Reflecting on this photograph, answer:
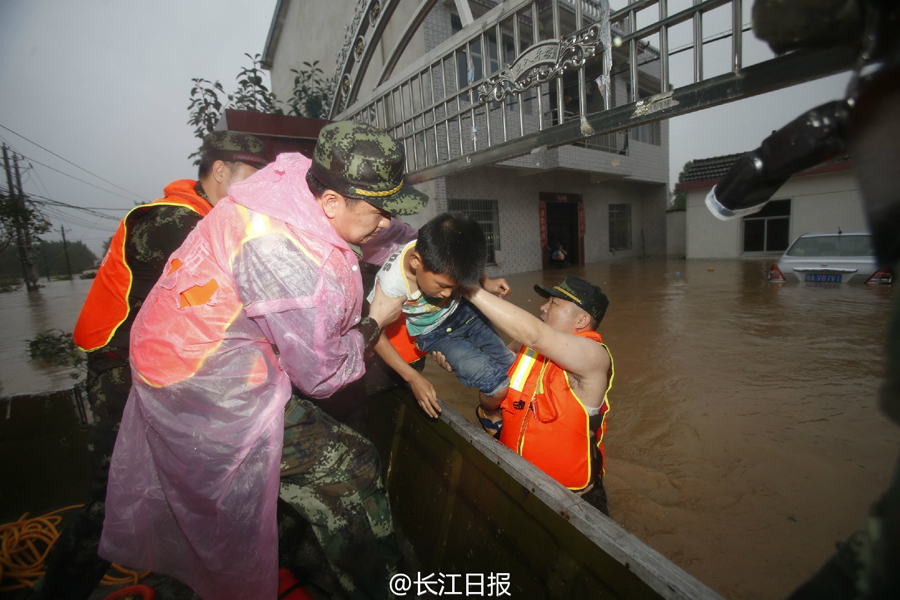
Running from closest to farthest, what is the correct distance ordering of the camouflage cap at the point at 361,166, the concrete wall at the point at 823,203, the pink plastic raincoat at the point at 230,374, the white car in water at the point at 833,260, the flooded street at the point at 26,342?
the pink plastic raincoat at the point at 230,374
the camouflage cap at the point at 361,166
the flooded street at the point at 26,342
the white car in water at the point at 833,260
the concrete wall at the point at 823,203

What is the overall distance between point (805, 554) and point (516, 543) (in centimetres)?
183

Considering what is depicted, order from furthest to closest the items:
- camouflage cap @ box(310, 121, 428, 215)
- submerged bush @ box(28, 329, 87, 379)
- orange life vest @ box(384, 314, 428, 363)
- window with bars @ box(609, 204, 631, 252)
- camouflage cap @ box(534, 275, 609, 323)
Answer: window with bars @ box(609, 204, 631, 252)
submerged bush @ box(28, 329, 87, 379)
orange life vest @ box(384, 314, 428, 363)
camouflage cap @ box(534, 275, 609, 323)
camouflage cap @ box(310, 121, 428, 215)

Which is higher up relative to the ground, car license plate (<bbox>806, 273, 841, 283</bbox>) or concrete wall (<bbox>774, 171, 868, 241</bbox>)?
concrete wall (<bbox>774, 171, 868, 241</bbox>)

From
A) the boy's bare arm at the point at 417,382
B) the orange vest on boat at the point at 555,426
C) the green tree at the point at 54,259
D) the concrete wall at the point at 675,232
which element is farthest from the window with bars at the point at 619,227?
the green tree at the point at 54,259

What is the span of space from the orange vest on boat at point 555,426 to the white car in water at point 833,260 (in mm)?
8693

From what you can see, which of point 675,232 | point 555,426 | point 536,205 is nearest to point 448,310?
point 555,426

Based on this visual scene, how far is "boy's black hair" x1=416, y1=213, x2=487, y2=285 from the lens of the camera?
1662mm

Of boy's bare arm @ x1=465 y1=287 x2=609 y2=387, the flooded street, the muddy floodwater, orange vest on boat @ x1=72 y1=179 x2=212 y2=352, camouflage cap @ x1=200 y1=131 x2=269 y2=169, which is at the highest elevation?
camouflage cap @ x1=200 y1=131 x2=269 y2=169

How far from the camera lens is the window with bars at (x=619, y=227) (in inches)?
679

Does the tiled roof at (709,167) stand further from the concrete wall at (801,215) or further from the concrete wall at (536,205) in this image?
the concrete wall at (536,205)

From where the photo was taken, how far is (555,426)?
1.83 m

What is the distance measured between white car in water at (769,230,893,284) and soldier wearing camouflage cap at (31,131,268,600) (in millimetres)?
10239

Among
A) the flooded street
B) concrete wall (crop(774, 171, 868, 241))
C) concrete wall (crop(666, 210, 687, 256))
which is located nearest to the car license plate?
concrete wall (crop(774, 171, 868, 241))

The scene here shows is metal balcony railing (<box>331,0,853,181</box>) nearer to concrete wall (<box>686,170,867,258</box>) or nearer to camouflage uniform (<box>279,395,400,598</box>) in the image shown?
camouflage uniform (<box>279,395,400,598</box>)
